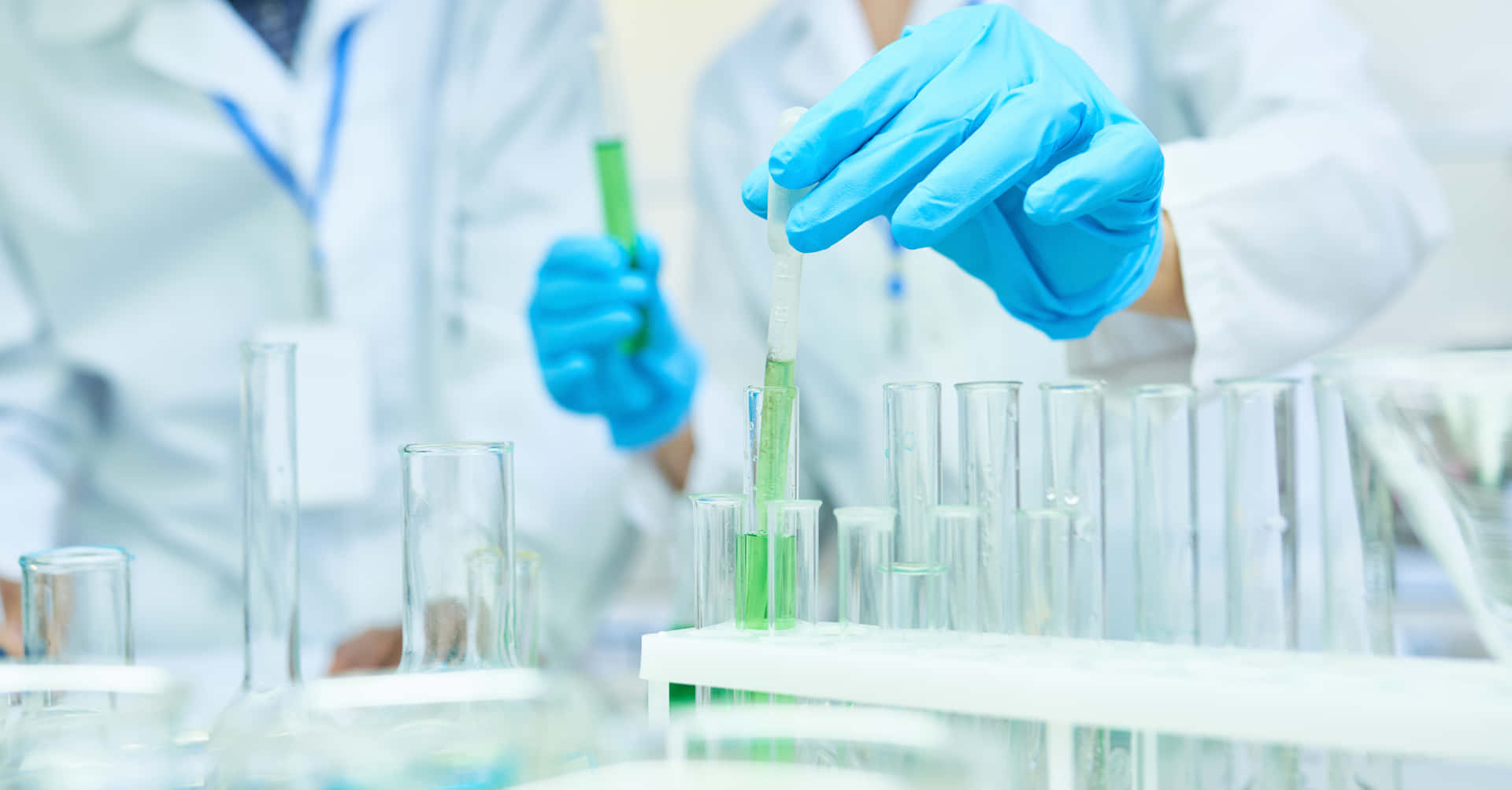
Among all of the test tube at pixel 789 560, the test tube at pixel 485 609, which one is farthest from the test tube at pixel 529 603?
the test tube at pixel 789 560

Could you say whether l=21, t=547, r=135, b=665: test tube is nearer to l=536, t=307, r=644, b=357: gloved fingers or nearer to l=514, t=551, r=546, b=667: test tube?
l=514, t=551, r=546, b=667: test tube

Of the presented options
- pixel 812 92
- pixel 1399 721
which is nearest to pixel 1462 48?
pixel 812 92

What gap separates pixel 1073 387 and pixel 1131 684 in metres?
0.18

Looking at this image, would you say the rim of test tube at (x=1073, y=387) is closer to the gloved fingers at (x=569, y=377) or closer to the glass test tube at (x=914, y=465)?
the glass test tube at (x=914, y=465)

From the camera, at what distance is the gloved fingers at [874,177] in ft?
2.34

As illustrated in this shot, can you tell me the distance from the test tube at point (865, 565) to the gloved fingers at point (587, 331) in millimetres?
674

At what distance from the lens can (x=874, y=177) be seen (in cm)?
73

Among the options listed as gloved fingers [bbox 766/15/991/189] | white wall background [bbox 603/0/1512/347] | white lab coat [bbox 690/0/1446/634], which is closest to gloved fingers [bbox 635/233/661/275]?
white lab coat [bbox 690/0/1446/634]

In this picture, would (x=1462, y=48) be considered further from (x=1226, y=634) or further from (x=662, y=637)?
(x=662, y=637)

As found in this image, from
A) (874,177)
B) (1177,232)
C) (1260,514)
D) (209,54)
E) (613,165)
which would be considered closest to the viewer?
(1260,514)

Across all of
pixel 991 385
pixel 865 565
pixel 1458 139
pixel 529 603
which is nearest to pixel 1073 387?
pixel 991 385

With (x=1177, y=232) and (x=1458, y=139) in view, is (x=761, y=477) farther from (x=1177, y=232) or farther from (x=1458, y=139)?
(x=1458, y=139)

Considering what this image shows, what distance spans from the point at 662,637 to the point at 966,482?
0.20 meters

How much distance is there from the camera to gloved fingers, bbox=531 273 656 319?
129cm
